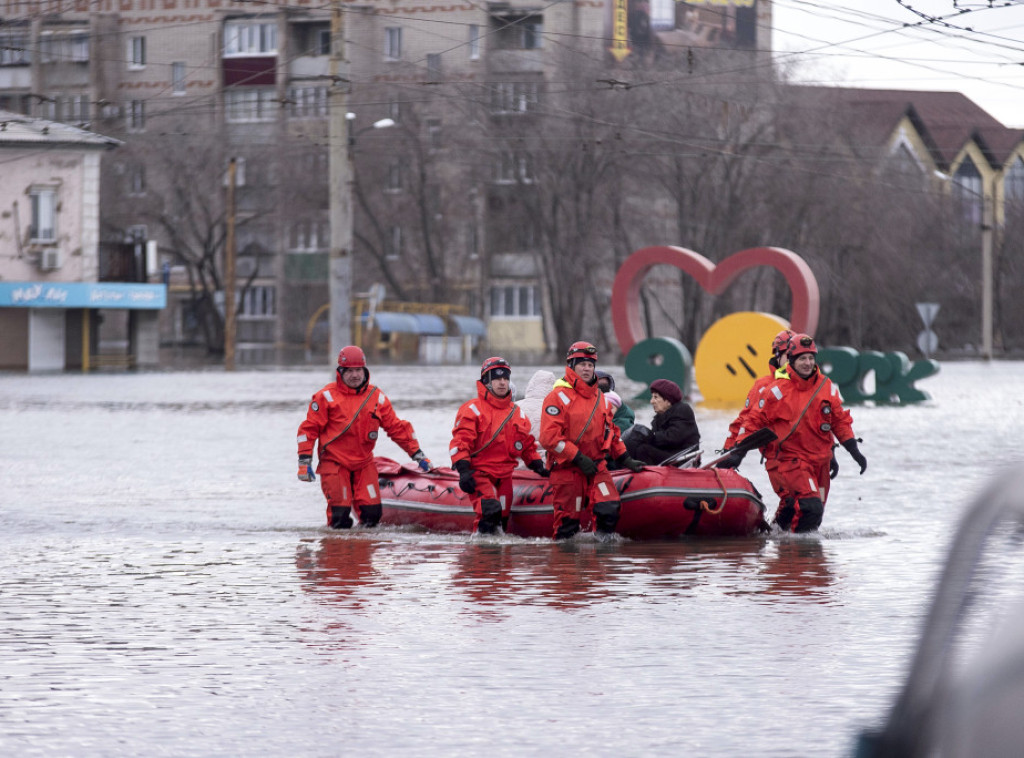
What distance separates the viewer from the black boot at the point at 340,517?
553 inches

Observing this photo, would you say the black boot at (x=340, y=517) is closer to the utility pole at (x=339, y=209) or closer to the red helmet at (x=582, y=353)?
the red helmet at (x=582, y=353)

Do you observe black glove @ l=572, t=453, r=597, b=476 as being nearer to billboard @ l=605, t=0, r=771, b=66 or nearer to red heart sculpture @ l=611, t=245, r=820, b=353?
red heart sculpture @ l=611, t=245, r=820, b=353

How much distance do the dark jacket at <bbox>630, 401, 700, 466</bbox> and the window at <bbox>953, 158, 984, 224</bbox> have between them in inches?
2348

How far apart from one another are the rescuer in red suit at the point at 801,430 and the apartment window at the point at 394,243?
218 ft

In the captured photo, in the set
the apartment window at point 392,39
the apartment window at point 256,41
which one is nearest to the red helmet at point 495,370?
the apartment window at point 392,39

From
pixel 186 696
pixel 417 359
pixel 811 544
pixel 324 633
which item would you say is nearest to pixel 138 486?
pixel 811 544

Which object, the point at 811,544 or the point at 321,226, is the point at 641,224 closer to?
the point at 321,226

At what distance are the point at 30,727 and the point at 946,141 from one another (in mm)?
90893

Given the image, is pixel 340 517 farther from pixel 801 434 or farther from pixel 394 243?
pixel 394 243

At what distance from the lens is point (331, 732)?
262 inches

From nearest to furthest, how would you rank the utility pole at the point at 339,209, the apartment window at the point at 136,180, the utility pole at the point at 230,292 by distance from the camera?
the utility pole at the point at 339,209, the utility pole at the point at 230,292, the apartment window at the point at 136,180

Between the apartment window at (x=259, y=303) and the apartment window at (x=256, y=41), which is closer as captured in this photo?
the apartment window at (x=256, y=41)

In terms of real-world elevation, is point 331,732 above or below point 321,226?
below

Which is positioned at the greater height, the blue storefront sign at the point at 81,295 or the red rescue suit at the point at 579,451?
the blue storefront sign at the point at 81,295
